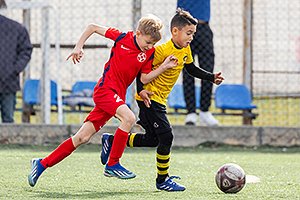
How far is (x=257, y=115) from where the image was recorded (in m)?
13.0

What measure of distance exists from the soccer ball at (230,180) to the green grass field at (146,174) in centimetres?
6

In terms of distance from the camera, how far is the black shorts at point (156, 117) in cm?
771

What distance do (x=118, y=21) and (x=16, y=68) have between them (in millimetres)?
1870

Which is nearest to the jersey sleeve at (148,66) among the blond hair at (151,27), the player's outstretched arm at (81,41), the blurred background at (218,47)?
the blond hair at (151,27)

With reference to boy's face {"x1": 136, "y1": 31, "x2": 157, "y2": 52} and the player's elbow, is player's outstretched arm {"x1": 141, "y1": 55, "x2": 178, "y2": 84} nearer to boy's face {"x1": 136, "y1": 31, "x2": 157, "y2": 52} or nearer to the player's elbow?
the player's elbow

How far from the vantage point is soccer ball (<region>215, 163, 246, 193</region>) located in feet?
23.6

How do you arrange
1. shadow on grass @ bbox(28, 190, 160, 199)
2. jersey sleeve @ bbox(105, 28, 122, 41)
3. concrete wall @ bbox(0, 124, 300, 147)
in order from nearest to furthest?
shadow on grass @ bbox(28, 190, 160, 199) → jersey sleeve @ bbox(105, 28, 122, 41) → concrete wall @ bbox(0, 124, 300, 147)

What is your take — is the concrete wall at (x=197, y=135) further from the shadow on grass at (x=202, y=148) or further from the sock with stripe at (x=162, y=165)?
the sock with stripe at (x=162, y=165)

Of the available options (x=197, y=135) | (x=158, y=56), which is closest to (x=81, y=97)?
(x=197, y=135)

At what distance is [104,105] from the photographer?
25.5 ft

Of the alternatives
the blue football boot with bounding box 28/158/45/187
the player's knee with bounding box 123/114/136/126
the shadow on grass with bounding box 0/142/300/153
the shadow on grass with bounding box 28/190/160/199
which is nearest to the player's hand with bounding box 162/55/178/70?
the player's knee with bounding box 123/114/136/126

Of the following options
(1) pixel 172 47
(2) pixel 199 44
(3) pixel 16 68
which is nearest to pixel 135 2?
(2) pixel 199 44

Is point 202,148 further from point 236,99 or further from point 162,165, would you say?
point 162,165

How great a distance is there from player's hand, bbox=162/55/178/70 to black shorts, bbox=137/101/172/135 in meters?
0.39
